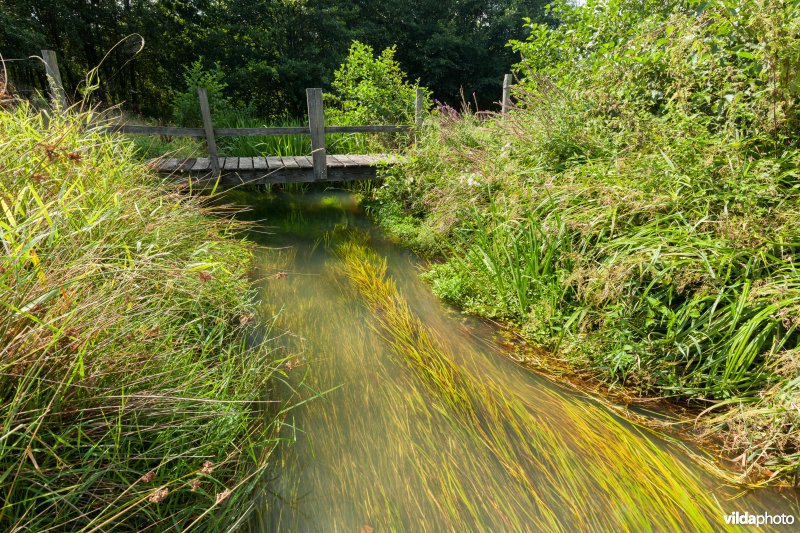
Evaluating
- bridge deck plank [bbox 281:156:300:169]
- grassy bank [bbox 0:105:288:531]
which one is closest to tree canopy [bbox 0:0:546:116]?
bridge deck plank [bbox 281:156:300:169]

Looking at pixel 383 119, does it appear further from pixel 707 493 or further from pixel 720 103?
pixel 707 493

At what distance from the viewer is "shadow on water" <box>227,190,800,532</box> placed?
2.20m

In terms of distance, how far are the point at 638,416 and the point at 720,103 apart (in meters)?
2.91

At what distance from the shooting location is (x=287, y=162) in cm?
724

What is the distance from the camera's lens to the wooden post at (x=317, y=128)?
22.5 ft

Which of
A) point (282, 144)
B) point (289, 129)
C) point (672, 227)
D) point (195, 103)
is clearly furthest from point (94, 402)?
point (195, 103)

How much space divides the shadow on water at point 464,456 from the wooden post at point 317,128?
3.89m

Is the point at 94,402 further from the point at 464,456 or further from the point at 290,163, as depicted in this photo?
the point at 290,163

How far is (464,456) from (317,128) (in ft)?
20.1

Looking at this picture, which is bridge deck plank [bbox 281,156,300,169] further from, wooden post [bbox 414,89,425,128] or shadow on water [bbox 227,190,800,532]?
shadow on water [bbox 227,190,800,532]

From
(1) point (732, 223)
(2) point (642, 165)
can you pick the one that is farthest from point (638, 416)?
(2) point (642, 165)

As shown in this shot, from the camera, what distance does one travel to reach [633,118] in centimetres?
397

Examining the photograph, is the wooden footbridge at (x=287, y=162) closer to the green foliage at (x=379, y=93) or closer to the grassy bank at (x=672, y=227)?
the green foliage at (x=379, y=93)

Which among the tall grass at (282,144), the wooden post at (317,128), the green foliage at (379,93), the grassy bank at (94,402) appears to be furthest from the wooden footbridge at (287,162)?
the grassy bank at (94,402)
